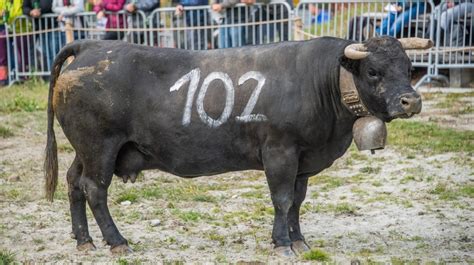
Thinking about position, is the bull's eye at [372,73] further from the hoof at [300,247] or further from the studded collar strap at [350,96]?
the hoof at [300,247]

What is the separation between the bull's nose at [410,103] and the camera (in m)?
6.80

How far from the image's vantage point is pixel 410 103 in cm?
679

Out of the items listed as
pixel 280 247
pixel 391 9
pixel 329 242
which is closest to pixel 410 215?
pixel 329 242

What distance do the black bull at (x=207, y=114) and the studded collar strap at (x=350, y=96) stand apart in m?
0.04

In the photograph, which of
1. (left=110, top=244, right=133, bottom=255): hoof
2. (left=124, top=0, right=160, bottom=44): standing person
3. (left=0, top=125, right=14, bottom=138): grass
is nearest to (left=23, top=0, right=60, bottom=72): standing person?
(left=124, top=0, right=160, bottom=44): standing person

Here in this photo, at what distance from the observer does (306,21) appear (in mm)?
18547

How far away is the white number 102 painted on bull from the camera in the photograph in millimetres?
7414

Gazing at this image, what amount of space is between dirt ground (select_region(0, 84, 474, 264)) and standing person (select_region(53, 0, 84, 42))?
18.1ft

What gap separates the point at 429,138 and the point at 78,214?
217 inches

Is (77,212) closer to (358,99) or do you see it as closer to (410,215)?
(358,99)

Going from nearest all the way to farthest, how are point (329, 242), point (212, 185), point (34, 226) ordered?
point (329, 242) < point (34, 226) < point (212, 185)

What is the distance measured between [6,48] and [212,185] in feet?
28.9

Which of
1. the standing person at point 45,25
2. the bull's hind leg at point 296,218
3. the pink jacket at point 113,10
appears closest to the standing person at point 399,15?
the pink jacket at point 113,10

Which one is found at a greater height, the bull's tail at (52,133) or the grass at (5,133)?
the bull's tail at (52,133)
